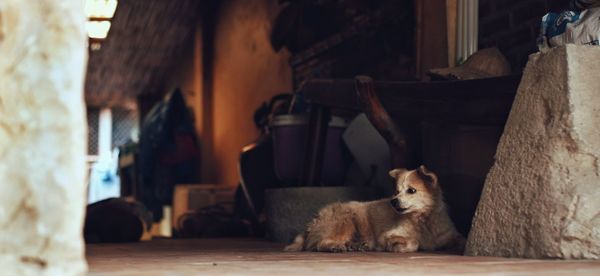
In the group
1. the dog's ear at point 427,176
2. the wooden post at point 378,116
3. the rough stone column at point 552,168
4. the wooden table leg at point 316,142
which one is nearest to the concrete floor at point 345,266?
the rough stone column at point 552,168

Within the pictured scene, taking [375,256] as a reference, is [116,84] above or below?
above

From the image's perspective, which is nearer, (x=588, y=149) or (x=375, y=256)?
(x=588, y=149)

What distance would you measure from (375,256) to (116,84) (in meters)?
10.4

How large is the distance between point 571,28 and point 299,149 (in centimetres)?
224

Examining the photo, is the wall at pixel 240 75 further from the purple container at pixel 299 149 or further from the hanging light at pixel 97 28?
the purple container at pixel 299 149

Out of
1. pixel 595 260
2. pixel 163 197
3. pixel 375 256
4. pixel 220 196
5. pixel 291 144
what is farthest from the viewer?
pixel 163 197

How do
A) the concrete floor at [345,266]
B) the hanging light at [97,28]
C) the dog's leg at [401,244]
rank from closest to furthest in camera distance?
the concrete floor at [345,266] < the dog's leg at [401,244] < the hanging light at [97,28]

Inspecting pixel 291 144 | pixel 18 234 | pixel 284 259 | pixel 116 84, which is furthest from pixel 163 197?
pixel 18 234

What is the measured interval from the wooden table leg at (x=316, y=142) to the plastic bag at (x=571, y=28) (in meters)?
1.56

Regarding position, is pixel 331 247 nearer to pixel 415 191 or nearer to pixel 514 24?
pixel 415 191

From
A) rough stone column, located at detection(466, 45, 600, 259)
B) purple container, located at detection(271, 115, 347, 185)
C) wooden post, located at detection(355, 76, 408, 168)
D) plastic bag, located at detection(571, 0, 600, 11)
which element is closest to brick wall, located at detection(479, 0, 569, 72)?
plastic bag, located at detection(571, 0, 600, 11)

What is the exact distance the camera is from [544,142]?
3172 millimetres

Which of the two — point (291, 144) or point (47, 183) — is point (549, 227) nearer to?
point (47, 183)

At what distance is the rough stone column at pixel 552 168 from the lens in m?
3.03
